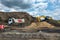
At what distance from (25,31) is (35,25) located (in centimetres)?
202

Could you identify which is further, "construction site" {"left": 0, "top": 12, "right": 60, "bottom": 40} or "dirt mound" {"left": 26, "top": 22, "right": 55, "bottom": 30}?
"dirt mound" {"left": 26, "top": 22, "right": 55, "bottom": 30}

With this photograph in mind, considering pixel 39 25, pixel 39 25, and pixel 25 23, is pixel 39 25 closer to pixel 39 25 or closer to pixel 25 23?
pixel 39 25

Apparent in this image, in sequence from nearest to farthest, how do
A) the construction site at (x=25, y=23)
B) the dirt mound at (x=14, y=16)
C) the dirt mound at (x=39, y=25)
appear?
the construction site at (x=25, y=23), the dirt mound at (x=39, y=25), the dirt mound at (x=14, y=16)

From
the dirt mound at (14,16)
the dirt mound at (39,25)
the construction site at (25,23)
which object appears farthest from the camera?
the dirt mound at (14,16)

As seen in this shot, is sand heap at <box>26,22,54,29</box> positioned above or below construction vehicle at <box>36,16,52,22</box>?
below

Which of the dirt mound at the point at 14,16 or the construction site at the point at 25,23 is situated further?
the dirt mound at the point at 14,16

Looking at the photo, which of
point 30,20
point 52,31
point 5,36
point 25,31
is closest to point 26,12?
point 30,20

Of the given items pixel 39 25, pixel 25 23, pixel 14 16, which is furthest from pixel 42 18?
pixel 14 16

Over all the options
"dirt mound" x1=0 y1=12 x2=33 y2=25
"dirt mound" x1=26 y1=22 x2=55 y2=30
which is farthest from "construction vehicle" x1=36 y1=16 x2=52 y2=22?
"dirt mound" x1=0 y1=12 x2=33 y2=25

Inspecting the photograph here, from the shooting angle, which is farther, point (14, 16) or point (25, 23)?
point (14, 16)

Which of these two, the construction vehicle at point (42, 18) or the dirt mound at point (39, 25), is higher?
the construction vehicle at point (42, 18)

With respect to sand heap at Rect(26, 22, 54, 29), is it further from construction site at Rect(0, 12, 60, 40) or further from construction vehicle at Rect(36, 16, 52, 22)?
construction vehicle at Rect(36, 16, 52, 22)

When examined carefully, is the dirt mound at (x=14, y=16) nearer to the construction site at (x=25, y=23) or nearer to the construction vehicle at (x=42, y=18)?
the construction site at (x=25, y=23)

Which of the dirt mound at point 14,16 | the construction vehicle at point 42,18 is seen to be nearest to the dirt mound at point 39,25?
the construction vehicle at point 42,18
